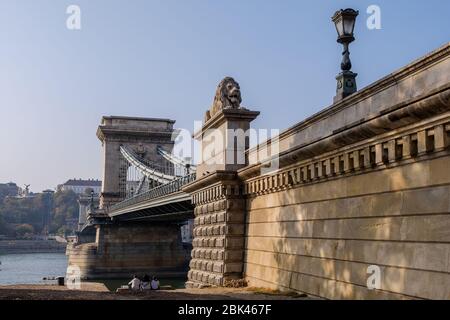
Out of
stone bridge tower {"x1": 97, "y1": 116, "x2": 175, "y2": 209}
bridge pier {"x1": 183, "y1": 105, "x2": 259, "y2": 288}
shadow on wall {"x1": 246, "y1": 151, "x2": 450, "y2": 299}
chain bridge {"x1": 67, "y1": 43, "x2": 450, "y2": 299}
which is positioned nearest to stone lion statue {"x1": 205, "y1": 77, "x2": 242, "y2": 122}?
chain bridge {"x1": 67, "y1": 43, "x2": 450, "y2": 299}

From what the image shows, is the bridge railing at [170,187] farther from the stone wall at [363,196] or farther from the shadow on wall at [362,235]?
the shadow on wall at [362,235]

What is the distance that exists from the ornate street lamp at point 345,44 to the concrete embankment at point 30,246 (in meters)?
143

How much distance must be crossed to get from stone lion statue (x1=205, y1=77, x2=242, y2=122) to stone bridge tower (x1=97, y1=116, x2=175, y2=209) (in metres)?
51.5

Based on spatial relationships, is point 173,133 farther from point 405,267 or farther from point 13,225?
point 13,225

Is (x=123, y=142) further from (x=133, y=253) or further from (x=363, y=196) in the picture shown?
(x=363, y=196)

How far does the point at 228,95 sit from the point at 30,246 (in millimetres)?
139198

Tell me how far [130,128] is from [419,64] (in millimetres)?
65553

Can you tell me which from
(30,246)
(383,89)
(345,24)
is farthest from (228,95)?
(30,246)

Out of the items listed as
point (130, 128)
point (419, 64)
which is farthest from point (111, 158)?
point (419, 64)

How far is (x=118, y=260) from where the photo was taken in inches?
2445

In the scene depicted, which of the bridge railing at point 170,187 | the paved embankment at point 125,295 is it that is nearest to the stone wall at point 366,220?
the paved embankment at point 125,295

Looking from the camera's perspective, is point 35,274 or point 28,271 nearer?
point 35,274

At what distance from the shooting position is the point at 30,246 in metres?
150

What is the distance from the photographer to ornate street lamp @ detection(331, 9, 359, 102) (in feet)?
43.5
